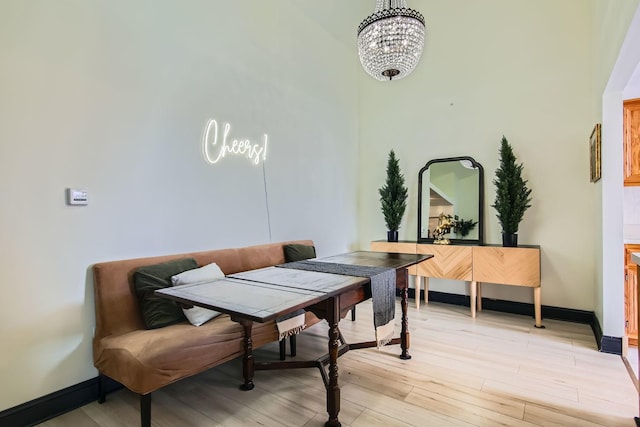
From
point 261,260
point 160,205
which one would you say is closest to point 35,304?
point 160,205

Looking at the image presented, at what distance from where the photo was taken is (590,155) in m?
3.34

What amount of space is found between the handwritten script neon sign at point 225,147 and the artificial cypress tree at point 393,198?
181 cm

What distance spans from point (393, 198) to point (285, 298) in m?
3.05

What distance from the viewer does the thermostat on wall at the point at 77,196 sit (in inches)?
81.1

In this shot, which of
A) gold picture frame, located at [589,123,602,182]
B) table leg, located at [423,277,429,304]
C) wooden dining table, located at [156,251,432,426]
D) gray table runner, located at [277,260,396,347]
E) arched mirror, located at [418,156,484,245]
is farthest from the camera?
table leg, located at [423,277,429,304]

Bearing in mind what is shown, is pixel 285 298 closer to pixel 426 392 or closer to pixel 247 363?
pixel 247 363

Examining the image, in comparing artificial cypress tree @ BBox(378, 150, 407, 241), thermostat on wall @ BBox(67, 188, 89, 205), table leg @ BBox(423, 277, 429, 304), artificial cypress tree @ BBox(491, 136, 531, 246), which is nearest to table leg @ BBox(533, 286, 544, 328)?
artificial cypress tree @ BBox(491, 136, 531, 246)

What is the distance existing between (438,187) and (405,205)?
0.49m

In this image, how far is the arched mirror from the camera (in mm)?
4043

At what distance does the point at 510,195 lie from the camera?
141 inches

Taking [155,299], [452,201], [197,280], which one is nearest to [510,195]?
[452,201]

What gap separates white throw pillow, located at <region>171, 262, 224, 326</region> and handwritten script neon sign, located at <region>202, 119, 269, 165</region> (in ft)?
3.32

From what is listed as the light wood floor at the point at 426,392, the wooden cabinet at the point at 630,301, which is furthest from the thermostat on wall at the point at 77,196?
the wooden cabinet at the point at 630,301

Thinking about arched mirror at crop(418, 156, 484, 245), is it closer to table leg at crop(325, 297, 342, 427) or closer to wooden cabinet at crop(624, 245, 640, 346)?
wooden cabinet at crop(624, 245, 640, 346)
